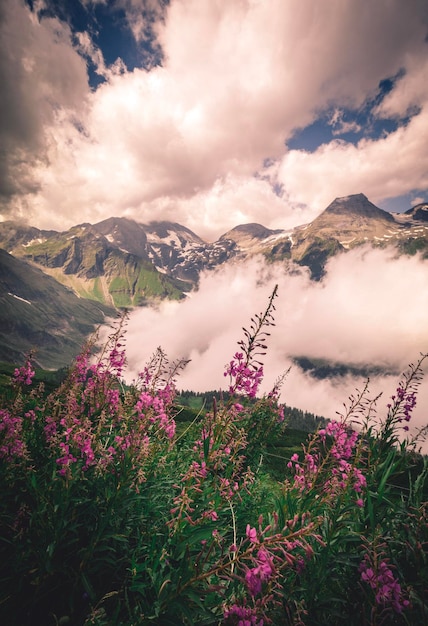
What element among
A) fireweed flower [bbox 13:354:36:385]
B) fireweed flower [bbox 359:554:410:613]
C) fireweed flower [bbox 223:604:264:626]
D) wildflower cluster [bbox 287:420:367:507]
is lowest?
fireweed flower [bbox 223:604:264:626]

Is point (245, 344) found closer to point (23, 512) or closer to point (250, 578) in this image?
point (250, 578)

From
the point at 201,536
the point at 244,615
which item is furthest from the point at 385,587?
the point at 201,536

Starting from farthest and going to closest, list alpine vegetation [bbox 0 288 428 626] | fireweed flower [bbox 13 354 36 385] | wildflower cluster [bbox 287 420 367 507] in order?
fireweed flower [bbox 13 354 36 385]
wildflower cluster [bbox 287 420 367 507]
alpine vegetation [bbox 0 288 428 626]

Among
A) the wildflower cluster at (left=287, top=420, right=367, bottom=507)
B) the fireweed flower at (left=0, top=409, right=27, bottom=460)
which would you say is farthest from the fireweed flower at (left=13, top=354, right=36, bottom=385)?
the wildflower cluster at (left=287, top=420, right=367, bottom=507)

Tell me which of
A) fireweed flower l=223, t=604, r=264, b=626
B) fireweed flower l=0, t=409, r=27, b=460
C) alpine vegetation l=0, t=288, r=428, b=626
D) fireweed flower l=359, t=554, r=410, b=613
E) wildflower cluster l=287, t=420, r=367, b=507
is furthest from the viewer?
fireweed flower l=0, t=409, r=27, b=460

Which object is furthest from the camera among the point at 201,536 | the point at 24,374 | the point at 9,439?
the point at 24,374

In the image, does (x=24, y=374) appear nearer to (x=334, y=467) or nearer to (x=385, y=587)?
(x=334, y=467)

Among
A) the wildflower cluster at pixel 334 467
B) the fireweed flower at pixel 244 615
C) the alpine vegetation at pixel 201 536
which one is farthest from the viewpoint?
the wildflower cluster at pixel 334 467

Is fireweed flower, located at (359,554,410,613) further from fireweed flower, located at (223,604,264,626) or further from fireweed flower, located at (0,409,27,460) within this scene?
fireweed flower, located at (0,409,27,460)

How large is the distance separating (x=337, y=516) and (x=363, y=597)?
0.87 m

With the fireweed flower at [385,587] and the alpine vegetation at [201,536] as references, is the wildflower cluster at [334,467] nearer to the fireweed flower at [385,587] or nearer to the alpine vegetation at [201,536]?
the alpine vegetation at [201,536]

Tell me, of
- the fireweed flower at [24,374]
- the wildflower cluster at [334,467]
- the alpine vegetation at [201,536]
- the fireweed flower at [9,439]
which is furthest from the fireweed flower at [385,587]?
the fireweed flower at [24,374]

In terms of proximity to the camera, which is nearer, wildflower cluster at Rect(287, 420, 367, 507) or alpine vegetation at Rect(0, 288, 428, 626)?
alpine vegetation at Rect(0, 288, 428, 626)

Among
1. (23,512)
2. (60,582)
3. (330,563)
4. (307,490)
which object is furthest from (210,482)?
(23,512)
